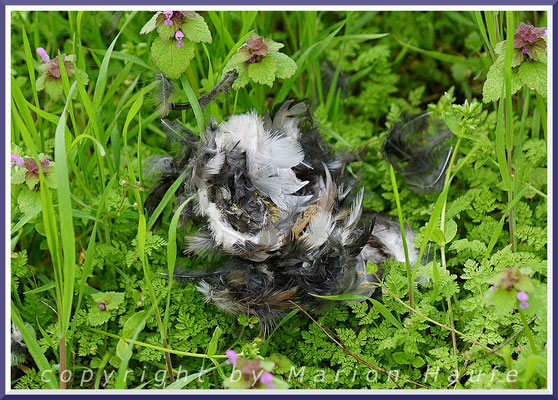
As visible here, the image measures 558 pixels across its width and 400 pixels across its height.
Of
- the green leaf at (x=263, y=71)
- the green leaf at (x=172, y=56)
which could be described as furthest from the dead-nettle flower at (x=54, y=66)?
the green leaf at (x=263, y=71)

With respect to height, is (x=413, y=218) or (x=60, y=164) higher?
(x=60, y=164)

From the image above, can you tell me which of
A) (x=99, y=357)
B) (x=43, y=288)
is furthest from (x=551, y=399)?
(x=43, y=288)

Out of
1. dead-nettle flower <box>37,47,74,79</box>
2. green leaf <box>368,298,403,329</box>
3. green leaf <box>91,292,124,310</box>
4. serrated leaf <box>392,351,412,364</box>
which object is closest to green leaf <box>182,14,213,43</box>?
dead-nettle flower <box>37,47,74,79</box>

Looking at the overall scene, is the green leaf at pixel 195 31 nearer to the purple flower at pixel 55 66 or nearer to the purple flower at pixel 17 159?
the purple flower at pixel 55 66

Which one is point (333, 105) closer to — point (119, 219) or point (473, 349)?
point (119, 219)

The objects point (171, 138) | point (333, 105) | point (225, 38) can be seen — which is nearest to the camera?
point (171, 138)

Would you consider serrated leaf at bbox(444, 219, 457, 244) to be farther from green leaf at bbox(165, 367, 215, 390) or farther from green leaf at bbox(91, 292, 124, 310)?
green leaf at bbox(91, 292, 124, 310)

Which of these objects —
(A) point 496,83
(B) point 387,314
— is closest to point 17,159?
(B) point 387,314
